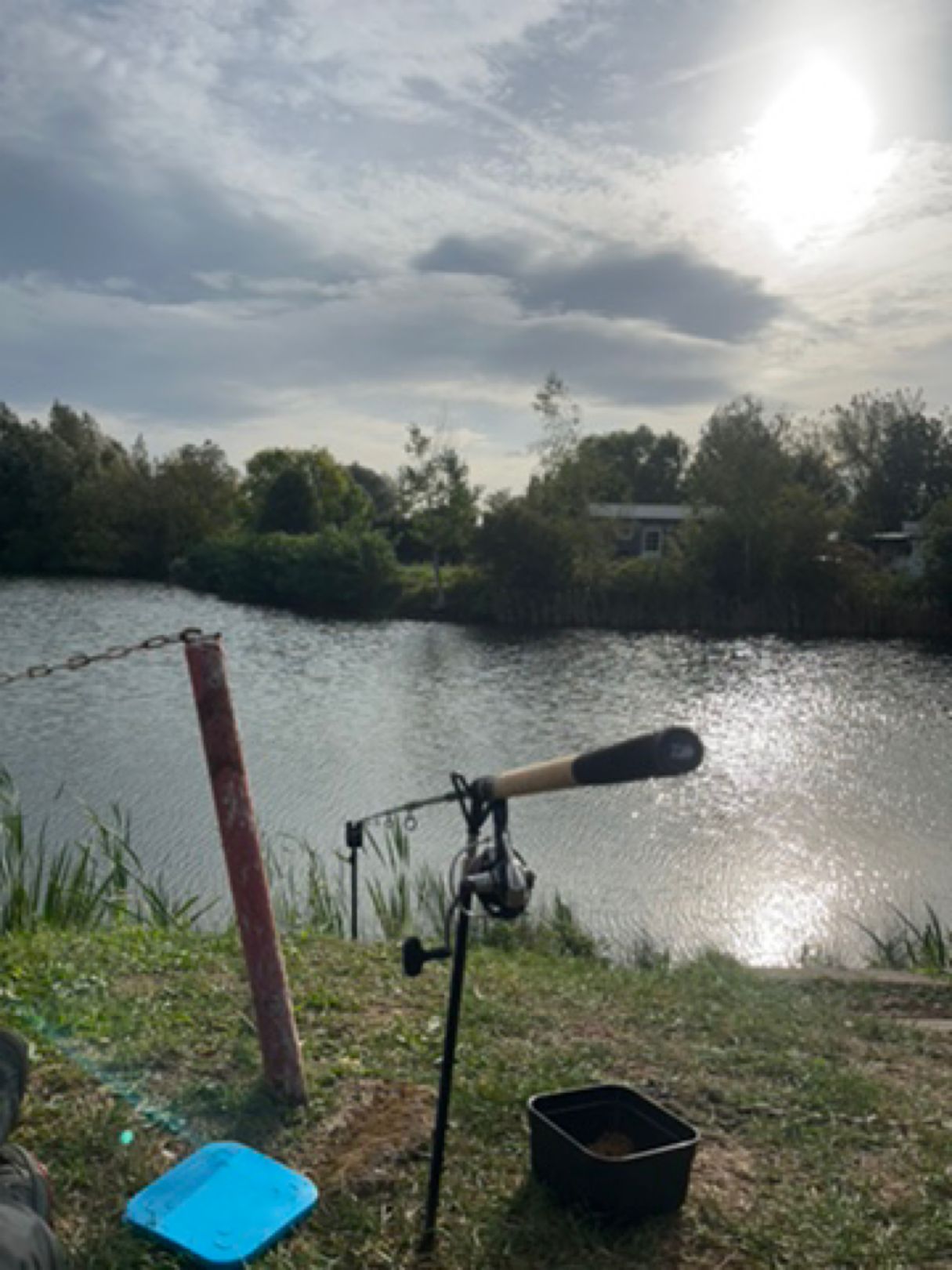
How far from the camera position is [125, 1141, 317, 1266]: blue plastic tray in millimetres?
2342

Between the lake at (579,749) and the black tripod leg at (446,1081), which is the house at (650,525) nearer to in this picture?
the lake at (579,749)

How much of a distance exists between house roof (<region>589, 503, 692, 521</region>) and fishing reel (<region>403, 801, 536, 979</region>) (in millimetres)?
33380

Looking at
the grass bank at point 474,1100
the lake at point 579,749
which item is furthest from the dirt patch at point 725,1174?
the lake at point 579,749

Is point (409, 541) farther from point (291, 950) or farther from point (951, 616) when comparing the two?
point (291, 950)

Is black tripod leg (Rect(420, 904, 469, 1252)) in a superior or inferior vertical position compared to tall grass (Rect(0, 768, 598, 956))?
superior

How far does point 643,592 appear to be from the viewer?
109 ft

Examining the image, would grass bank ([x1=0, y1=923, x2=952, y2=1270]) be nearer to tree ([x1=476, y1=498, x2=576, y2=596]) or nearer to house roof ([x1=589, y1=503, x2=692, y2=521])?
tree ([x1=476, y1=498, x2=576, y2=596])

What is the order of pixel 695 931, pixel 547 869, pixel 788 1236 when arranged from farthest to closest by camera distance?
pixel 547 869 → pixel 695 931 → pixel 788 1236

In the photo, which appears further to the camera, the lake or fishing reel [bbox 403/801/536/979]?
the lake

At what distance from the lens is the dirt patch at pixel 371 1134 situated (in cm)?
265

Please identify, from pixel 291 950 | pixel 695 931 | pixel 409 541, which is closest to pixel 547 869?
pixel 695 931

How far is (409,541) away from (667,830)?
33.4 m

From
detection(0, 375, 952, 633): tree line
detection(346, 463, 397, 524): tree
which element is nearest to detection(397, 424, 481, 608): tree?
Answer: detection(0, 375, 952, 633): tree line

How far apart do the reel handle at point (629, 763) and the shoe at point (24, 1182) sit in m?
1.24
